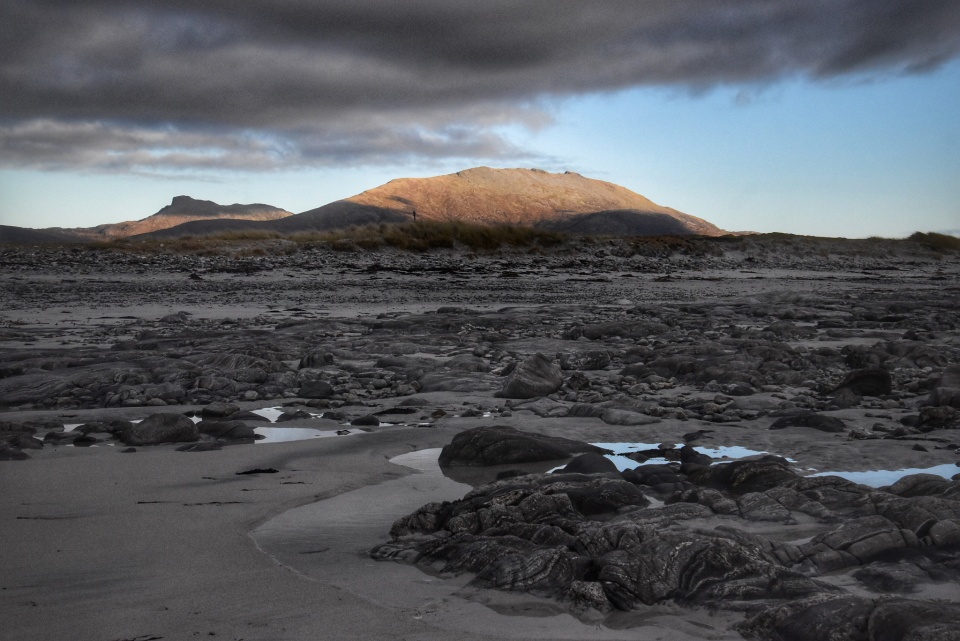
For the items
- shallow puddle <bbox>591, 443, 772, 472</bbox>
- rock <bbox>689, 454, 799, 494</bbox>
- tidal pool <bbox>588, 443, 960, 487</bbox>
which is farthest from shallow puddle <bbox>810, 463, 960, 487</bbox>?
shallow puddle <bbox>591, 443, 772, 472</bbox>

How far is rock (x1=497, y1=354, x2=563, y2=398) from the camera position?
6.74 m

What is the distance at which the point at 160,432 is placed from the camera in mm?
5105

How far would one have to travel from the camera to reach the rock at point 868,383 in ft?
→ 21.5

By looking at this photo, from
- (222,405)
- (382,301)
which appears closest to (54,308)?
(382,301)

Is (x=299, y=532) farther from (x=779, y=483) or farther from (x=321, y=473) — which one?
(x=779, y=483)

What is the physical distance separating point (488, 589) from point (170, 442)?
10.0 ft

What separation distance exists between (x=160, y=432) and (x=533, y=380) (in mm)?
3076

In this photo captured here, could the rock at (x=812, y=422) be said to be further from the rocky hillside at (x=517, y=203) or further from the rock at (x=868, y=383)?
the rocky hillside at (x=517, y=203)

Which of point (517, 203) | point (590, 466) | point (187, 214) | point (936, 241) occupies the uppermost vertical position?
point (187, 214)

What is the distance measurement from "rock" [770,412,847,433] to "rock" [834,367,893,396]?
4.06ft

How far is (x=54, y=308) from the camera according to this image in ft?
48.5

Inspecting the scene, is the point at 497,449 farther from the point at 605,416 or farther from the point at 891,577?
the point at 891,577

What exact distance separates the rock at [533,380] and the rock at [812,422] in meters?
2.02

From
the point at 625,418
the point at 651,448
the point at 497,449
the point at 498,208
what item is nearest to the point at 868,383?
the point at 625,418
